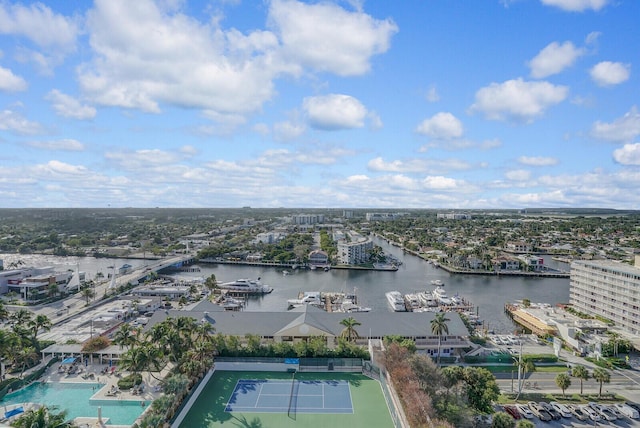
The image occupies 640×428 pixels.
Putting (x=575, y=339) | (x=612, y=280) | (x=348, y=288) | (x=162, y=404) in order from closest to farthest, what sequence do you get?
(x=162, y=404)
(x=575, y=339)
(x=612, y=280)
(x=348, y=288)

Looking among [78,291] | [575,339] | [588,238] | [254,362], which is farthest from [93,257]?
[588,238]

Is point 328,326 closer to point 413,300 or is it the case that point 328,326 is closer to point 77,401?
point 77,401

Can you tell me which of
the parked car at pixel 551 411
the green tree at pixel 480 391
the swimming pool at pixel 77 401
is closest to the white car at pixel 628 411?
the parked car at pixel 551 411

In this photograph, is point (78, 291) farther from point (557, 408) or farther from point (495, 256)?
point (495, 256)

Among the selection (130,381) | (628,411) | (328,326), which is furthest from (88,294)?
(628,411)

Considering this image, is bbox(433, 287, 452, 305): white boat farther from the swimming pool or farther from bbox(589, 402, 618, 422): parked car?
the swimming pool
